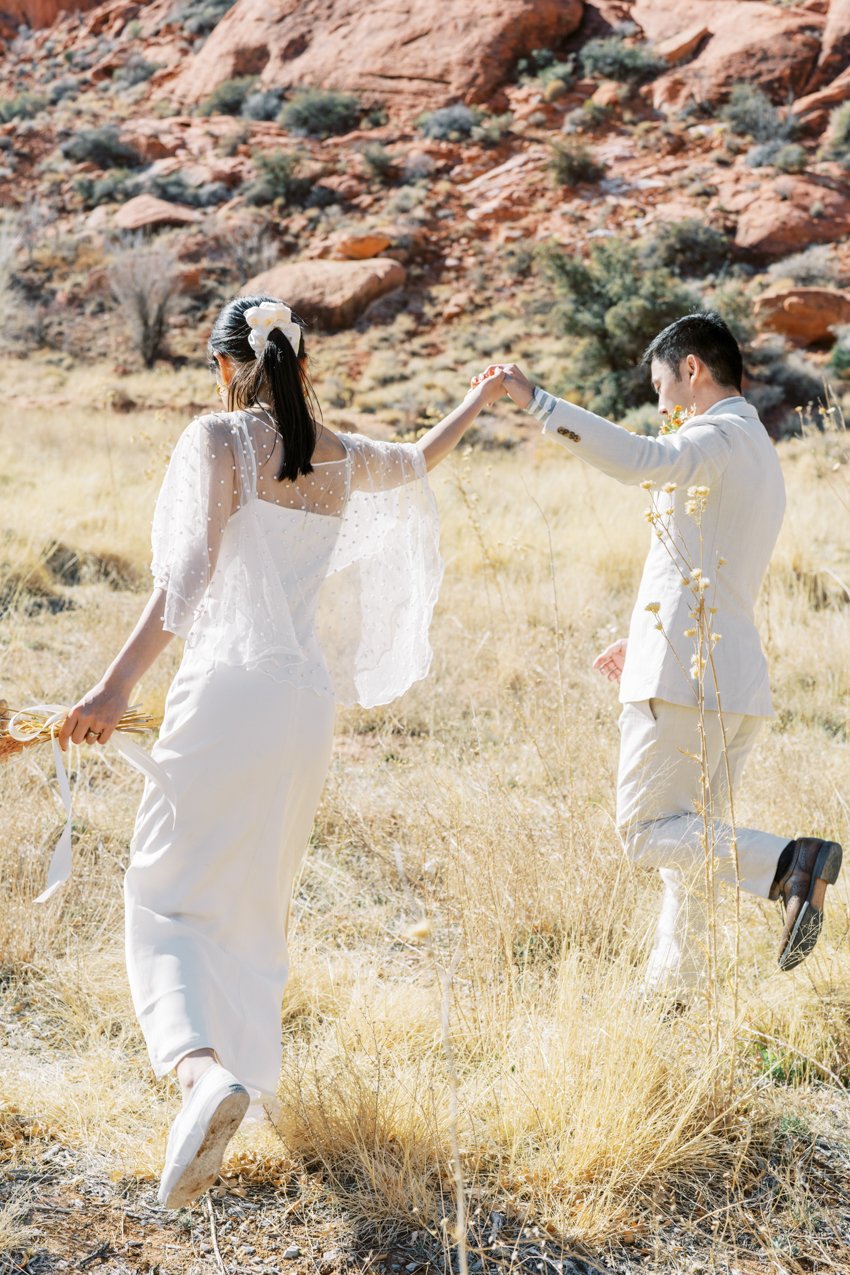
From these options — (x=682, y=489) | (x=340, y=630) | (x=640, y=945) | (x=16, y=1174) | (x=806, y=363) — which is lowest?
(x=806, y=363)

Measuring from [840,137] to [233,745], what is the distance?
27.2 metres

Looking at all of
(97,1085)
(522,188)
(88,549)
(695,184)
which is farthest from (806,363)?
(97,1085)

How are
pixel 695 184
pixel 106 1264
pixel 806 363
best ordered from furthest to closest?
1. pixel 695 184
2. pixel 806 363
3. pixel 106 1264

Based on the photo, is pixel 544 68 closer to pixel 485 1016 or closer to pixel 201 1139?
pixel 485 1016

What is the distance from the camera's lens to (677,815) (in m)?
2.81

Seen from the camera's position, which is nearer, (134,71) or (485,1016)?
(485,1016)

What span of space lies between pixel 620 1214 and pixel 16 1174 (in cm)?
124

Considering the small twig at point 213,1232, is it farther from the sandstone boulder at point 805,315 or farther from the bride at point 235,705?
the sandstone boulder at point 805,315

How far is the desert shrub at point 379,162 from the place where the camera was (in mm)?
27203

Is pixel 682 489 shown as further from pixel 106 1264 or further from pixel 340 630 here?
pixel 106 1264

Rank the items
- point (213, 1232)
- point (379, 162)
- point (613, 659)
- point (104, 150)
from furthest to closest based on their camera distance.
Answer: point (104, 150), point (379, 162), point (613, 659), point (213, 1232)

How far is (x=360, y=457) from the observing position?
8.52ft

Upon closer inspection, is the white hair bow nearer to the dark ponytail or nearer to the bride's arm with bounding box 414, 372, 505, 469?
the dark ponytail

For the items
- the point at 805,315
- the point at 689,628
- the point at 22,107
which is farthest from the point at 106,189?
the point at 689,628
